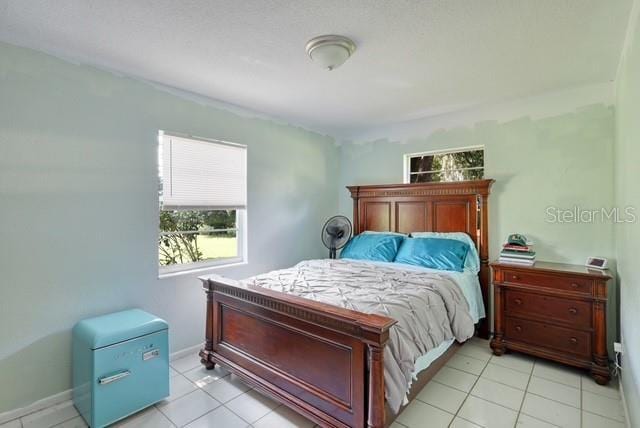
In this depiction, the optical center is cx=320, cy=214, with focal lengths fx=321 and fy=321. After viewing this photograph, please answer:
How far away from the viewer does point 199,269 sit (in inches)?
117

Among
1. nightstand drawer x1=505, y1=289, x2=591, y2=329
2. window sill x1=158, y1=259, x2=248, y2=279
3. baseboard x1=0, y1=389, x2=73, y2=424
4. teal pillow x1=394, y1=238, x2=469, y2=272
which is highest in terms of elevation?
teal pillow x1=394, y1=238, x2=469, y2=272

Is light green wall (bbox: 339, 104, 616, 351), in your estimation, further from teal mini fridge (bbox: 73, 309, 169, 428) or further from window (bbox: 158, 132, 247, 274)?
teal mini fridge (bbox: 73, 309, 169, 428)

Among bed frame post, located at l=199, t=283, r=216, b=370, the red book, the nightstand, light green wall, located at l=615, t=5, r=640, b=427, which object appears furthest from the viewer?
the red book

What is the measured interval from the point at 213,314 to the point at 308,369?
102 cm

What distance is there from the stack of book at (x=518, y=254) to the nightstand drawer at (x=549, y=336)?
49cm

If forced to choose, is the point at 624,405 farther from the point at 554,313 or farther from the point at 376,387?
the point at 376,387

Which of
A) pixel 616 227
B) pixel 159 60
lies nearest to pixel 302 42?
pixel 159 60

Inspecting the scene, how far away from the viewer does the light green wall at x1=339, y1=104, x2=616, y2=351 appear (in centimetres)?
269

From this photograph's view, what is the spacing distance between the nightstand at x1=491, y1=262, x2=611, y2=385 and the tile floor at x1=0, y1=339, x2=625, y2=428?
156 millimetres

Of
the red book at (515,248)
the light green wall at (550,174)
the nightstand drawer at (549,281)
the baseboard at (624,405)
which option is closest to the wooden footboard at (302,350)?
the baseboard at (624,405)

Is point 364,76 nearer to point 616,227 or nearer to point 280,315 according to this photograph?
point 280,315

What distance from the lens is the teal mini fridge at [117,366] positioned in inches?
75.1

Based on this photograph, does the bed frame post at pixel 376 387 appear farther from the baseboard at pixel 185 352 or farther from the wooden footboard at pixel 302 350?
the baseboard at pixel 185 352

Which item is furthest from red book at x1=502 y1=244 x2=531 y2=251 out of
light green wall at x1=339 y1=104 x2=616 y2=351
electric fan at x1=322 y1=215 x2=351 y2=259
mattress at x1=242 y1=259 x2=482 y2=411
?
electric fan at x1=322 y1=215 x2=351 y2=259
